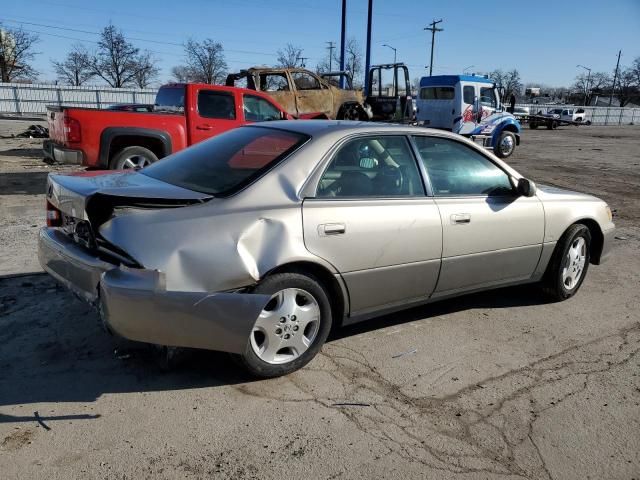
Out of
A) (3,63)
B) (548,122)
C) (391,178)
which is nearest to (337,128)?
(391,178)

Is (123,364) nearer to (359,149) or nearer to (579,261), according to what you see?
(359,149)

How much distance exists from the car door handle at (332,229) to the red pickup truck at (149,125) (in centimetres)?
599

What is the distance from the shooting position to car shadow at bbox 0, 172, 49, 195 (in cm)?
895

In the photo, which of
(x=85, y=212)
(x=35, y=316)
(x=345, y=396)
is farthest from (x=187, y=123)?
(x=345, y=396)

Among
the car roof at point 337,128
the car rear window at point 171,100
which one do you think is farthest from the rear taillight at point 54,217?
the car rear window at point 171,100

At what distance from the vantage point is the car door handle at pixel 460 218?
12.3ft

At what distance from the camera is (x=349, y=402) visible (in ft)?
9.72

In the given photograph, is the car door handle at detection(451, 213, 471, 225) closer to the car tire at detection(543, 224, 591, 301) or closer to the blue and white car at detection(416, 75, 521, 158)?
the car tire at detection(543, 224, 591, 301)

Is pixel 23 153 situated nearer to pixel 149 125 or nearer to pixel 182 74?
pixel 149 125

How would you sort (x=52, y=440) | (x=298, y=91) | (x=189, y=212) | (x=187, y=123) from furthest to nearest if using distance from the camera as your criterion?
(x=298, y=91)
(x=187, y=123)
(x=189, y=212)
(x=52, y=440)

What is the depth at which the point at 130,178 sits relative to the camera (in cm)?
351

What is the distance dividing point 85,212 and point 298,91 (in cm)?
1278

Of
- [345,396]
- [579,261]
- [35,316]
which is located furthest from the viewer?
[579,261]

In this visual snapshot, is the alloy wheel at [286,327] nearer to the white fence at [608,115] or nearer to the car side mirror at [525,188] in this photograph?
the car side mirror at [525,188]
